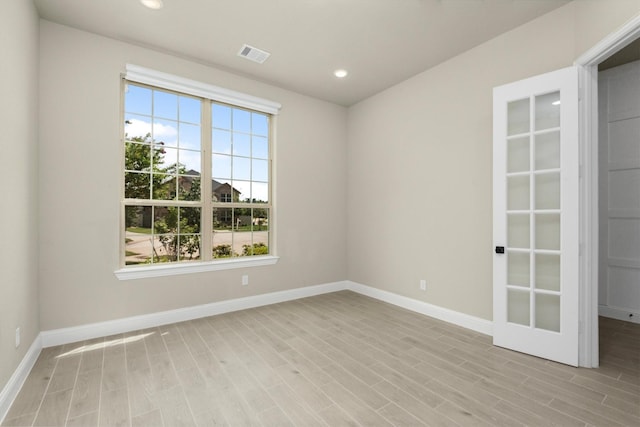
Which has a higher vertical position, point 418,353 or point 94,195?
point 94,195

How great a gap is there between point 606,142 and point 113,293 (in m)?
6.12

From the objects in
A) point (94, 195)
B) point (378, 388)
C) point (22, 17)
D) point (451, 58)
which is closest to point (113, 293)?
point (94, 195)

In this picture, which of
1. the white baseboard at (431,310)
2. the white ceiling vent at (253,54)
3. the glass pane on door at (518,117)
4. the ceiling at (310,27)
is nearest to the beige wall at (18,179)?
the ceiling at (310,27)

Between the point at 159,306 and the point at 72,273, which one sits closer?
the point at 72,273

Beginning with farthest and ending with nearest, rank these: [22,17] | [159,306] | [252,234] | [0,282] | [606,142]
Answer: [252,234] < [606,142] < [159,306] < [22,17] < [0,282]

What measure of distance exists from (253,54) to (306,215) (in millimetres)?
2295

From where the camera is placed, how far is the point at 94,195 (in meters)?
3.02

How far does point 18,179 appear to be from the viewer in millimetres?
2215

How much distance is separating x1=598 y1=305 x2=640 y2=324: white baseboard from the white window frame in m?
4.25

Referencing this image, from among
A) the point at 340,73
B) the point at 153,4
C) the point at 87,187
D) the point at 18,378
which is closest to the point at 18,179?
the point at 87,187

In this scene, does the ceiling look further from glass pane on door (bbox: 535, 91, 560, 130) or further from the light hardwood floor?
the light hardwood floor

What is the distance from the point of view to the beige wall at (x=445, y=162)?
2762 mm

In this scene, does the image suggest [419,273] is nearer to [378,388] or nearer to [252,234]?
[378,388]

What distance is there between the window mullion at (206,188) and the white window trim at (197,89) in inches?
6.5
